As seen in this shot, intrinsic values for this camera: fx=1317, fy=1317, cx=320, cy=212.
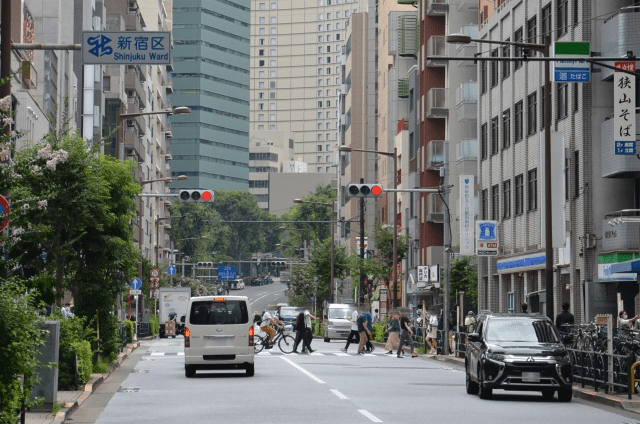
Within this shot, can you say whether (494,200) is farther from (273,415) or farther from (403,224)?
(273,415)

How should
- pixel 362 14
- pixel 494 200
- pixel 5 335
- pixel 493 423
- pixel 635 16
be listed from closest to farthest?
1. pixel 5 335
2. pixel 493 423
3. pixel 635 16
4. pixel 494 200
5. pixel 362 14

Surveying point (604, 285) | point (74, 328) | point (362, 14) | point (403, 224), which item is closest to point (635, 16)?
point (604, 285)

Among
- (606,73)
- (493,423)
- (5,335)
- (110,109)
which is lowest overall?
(493,423)

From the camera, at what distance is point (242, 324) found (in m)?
32.0

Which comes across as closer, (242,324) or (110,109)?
(242,324)


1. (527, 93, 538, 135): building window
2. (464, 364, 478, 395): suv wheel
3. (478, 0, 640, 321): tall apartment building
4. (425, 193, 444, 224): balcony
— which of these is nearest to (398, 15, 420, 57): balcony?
(425, 193, 444, 224): balcony

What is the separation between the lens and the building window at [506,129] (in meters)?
56.8

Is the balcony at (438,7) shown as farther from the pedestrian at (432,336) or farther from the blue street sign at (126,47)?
the blue street sign at (126,47)

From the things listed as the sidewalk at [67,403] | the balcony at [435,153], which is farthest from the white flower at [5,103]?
the balcony at [435,153]

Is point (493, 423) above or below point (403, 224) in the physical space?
below

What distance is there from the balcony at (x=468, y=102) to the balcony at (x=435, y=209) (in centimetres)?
805

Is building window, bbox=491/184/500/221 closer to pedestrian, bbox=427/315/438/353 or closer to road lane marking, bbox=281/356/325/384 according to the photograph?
pedestrian, bbox=427/315/438/353

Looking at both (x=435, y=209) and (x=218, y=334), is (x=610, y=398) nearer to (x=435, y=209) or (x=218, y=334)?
(x=218, y=334)

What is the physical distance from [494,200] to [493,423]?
4170 cm
